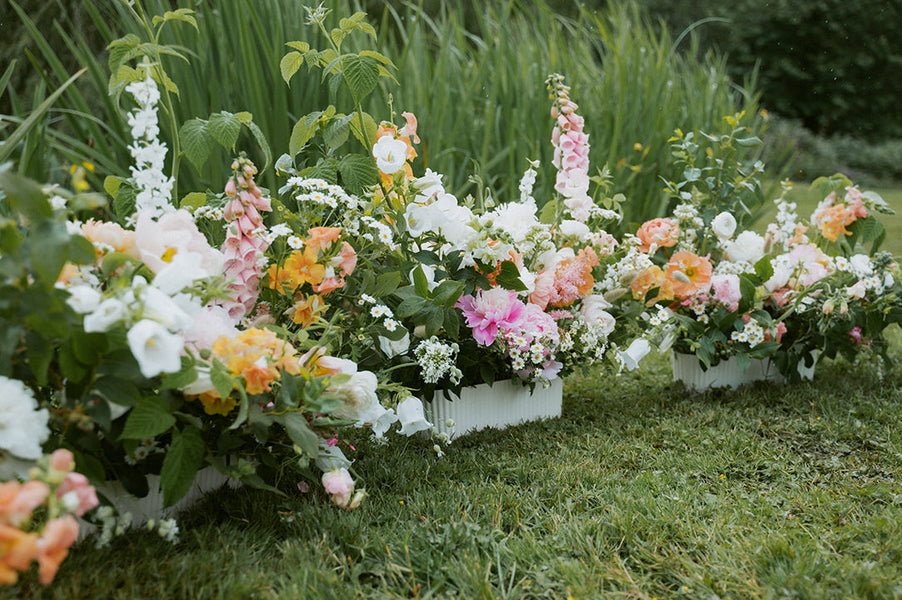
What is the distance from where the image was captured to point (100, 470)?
1101 mm

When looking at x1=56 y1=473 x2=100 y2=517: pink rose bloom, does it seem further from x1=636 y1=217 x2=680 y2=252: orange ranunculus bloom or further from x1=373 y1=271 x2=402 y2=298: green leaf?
x1=636 y1=217 x2=680 y2=252: orange ranunculus bloom

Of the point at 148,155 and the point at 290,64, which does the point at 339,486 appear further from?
the point at 290,64

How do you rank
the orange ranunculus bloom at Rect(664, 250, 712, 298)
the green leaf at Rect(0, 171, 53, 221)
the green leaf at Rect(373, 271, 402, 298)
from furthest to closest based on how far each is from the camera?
the orange ranunculus bloom at Rect(664, 250, 712, 298), the green leaf at Rect(373, 271, 402, 298), the green leaf at Rect(0, 171, 53, 221)

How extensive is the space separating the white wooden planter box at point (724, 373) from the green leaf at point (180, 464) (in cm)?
158

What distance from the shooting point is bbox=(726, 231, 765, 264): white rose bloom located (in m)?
2.29

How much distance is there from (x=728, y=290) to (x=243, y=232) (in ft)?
4.51

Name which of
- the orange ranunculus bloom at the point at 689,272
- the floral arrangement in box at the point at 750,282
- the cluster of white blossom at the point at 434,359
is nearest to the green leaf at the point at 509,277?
the cluster of white blossom at the point at 434,359

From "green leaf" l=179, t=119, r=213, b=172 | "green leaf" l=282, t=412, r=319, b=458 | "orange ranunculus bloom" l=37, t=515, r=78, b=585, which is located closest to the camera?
"orange ranunculus bloom" l=37, t=515, r=78, b=585

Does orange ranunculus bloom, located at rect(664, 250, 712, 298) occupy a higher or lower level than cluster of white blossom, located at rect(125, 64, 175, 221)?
lower

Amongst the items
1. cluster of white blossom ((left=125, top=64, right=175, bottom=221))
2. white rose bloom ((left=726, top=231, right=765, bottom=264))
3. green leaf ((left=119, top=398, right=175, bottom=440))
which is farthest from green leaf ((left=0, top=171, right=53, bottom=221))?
white rose bloom ((left=726, top=231, right=765, bottom=264))

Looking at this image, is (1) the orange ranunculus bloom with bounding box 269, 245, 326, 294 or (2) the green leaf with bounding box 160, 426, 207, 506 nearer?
(2) the green leaf with bounding box 160, 426, 207, 506

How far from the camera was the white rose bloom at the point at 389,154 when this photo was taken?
1660 millimetres

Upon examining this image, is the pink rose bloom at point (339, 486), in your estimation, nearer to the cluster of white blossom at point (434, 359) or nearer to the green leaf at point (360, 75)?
the cluster of white blossom at point (434, 359)

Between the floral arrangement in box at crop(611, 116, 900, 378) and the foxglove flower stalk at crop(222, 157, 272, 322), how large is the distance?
1.01 meters
